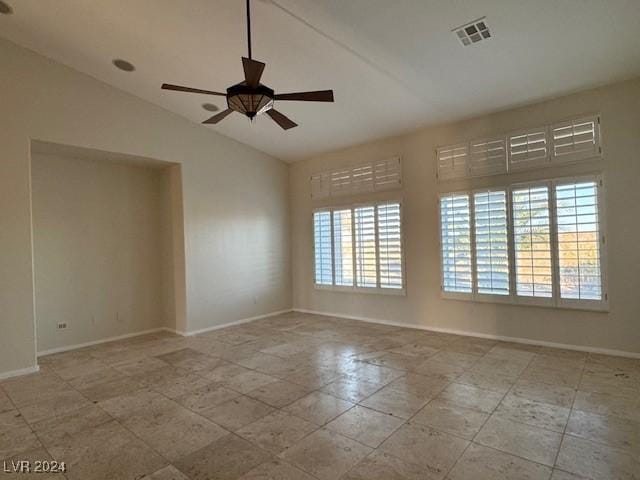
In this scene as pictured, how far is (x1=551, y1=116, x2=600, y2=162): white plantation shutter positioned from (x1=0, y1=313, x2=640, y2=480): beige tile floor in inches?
97.6

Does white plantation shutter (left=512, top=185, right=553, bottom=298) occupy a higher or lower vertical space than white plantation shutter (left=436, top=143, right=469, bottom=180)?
lower

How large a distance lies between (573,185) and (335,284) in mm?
4096

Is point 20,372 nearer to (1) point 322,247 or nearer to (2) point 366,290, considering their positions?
(1) point 322,247

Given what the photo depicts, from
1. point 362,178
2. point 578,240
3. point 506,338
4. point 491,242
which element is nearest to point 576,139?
point 578,240

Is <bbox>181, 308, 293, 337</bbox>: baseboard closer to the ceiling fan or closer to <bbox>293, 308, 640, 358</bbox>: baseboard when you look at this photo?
<bbox>293, 308, 640, 358</bbox>: baseboard

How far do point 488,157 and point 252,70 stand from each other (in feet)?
12.4

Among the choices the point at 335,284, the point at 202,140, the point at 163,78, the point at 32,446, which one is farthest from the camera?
the point at 335,284

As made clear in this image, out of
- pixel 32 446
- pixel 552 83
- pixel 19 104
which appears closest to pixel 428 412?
pixel 32 446

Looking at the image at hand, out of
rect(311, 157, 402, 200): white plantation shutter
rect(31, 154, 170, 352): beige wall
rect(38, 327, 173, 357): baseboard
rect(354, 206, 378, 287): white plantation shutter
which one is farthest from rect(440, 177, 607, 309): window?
rect(38, 327, 173, 357): baseboard

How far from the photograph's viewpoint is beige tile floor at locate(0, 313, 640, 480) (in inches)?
94.3

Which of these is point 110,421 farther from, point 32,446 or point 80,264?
point 80,264

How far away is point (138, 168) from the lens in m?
6.27

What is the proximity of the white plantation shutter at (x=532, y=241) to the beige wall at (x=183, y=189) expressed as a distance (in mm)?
4460

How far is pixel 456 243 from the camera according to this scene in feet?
17.6
